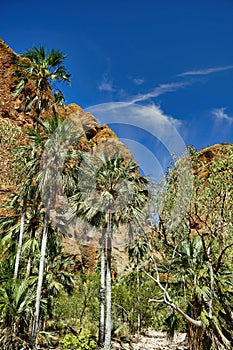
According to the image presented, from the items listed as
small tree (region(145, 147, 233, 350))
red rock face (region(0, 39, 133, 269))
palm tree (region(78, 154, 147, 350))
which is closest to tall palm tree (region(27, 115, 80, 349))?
red rock face (region(0, 39, 133, 269))

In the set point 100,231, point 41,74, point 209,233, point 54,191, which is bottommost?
point 209,233

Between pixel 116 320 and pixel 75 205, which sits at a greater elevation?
pixel 75 205

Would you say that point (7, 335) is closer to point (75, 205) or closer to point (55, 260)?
point (75, 205)

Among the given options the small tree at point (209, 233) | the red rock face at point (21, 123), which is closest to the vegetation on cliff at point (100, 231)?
the small tree at point (209, 233)

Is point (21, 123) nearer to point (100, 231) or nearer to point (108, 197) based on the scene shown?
point (100, 231)

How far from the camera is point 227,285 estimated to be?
1563 centimetres

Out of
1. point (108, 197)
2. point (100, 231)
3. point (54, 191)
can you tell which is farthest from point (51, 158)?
point (100, 231)

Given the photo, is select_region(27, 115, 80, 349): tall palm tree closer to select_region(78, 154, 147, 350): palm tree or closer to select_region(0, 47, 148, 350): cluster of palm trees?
select_region(0, 47, 148, 350): cluster of palm trees

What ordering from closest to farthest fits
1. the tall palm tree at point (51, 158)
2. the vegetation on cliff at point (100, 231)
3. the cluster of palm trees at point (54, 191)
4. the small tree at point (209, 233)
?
the small tree at point (209, 233) < the vegetation on cliff at point (100, 231) < the tall palm tree at point (51, 158) < the cluster of palm trees at point (54, 191)

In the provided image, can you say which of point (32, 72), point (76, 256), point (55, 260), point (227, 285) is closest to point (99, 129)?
point (76, 256)

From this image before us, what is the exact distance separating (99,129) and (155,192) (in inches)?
2914

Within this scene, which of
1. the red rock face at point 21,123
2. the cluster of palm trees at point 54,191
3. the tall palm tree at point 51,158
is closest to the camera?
the tall palm tree at point 51,158

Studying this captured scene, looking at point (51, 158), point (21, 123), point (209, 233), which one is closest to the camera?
point (209, 233)

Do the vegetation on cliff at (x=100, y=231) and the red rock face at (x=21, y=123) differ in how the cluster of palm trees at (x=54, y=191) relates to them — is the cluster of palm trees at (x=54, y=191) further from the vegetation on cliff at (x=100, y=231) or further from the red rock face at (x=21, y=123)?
the red rock face at (x=21, y=123)
